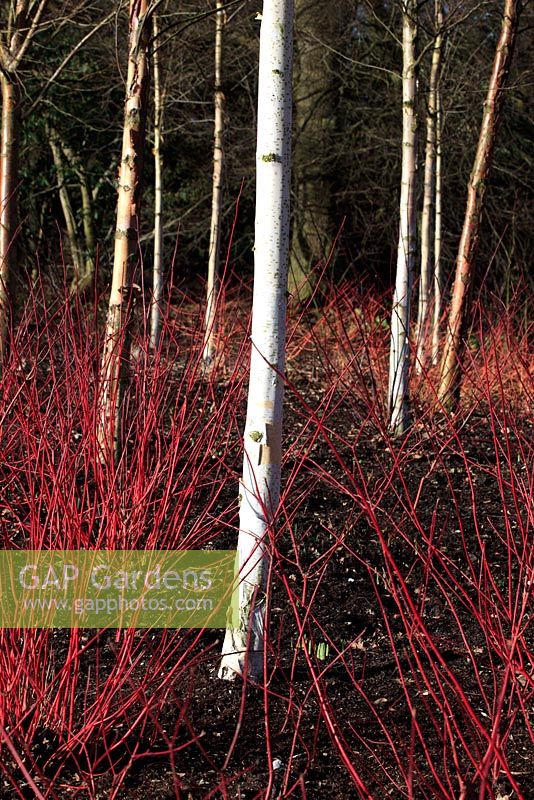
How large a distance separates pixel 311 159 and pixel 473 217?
5.97 meters

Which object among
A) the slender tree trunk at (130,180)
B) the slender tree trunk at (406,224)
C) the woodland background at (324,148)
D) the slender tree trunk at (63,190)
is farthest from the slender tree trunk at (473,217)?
the slender tree trunk at (63,190)

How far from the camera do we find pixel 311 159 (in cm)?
1139

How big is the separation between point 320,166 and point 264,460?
9103 mm

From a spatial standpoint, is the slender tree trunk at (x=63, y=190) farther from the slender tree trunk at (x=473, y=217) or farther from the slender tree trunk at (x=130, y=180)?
the slender tree trunk at (x=130, y=180)

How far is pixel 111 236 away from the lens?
479 inches

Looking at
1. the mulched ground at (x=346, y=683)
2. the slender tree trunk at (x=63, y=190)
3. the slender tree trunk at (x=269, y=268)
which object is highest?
the slender tree trunk at (x=63, y=190)

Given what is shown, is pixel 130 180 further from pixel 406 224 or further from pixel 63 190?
pixel 63 190

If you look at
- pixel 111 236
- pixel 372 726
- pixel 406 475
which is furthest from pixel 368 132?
pixel 372 726

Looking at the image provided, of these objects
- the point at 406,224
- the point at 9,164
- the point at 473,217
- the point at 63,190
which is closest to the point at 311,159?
the point at 63,190

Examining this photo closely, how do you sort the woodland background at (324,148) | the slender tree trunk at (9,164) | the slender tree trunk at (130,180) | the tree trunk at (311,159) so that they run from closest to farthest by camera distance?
1. the slender tree trunk at (130,180)
2. the slender tree trunk at (9,164)
3. the woodland background at (324,148)
4. the tree trunk at (311,159)

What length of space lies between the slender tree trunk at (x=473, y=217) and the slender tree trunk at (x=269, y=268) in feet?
9.49

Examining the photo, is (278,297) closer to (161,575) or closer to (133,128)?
(161,575)

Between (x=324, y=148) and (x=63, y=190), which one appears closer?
(x=324, y=148)

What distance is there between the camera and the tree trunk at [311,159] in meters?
11.3
